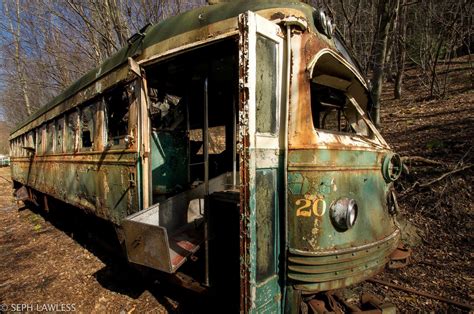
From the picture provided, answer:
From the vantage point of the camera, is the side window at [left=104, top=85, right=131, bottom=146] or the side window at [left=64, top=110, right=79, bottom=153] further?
the side window at [left=64, top=110, right=79, bottom=153]

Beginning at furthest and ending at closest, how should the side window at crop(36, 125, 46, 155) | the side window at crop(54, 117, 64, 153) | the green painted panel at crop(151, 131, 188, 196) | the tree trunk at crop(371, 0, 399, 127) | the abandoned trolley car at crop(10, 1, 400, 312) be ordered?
the side window at crop(36, 125, 46, 155) < the tree trunk at crop(371, 0, 399, 127) < the side window at crop(54, 117, 64, 153) < the green painted panel at crop(151, 131, 188, 196) < the abandoned trolley car at crop(10, 1, 400, 312)

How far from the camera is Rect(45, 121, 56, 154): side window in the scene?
6484 mm

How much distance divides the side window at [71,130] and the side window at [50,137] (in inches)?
46.4

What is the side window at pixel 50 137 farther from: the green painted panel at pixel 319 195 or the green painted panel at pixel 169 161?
the green painted panel at pixel 319 195

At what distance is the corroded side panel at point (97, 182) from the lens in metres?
3.50

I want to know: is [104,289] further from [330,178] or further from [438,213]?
[438,213]

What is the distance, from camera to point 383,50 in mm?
6555

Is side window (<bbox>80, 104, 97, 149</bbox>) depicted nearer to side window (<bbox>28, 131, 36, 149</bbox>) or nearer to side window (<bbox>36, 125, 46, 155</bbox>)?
side window (<bbox>36, 125, 46, 155</bbox>)

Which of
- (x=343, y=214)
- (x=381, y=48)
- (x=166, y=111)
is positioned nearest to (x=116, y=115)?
(x=166, y=111)

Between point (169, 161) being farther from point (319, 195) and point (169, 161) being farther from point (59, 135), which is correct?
point (59, 135)

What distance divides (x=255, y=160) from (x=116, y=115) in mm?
2672

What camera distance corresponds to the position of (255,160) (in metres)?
2.15

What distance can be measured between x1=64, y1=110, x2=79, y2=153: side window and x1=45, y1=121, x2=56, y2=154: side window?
118cm

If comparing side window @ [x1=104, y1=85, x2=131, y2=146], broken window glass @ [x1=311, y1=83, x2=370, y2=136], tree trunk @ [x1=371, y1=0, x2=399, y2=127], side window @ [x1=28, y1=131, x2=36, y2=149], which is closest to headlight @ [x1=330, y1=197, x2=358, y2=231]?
broken window glass @ [x1=311, y1=83, x2=370, y2=136]
